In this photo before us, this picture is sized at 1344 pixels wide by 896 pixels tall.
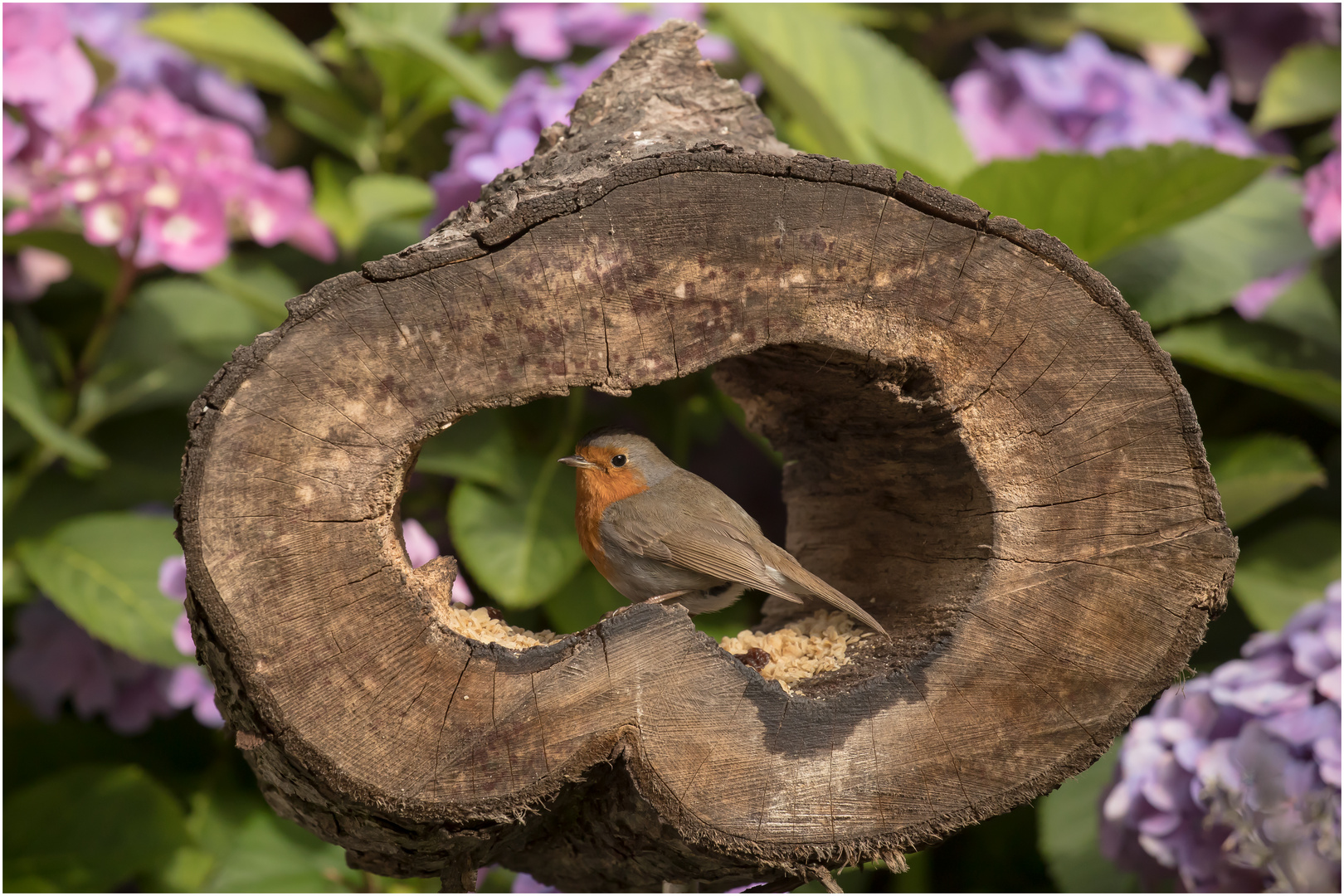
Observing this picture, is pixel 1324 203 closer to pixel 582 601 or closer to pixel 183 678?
pixel 582 601

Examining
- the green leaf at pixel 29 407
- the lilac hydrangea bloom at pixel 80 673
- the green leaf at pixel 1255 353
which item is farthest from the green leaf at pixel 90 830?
the green leaf at pixel 1255 353

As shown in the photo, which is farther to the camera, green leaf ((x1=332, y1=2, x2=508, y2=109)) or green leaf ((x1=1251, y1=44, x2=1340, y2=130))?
green leaf ((x1=1251, y1=44, x2=1340, y2=130))

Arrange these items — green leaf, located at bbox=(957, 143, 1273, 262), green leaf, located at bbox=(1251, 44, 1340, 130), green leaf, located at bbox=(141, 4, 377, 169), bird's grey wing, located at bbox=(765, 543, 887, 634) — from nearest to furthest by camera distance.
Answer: bird's grey wing, located at bbox=(765, 543, 887, 634)
green leaf, located at bbox=(957, 143, 1273, 262)
green leaf, located at bbox=(141, 4, 377, 169)
green leaf, located at bbox=(1251, 44, 1340, 130)

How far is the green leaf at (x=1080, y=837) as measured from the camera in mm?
2076

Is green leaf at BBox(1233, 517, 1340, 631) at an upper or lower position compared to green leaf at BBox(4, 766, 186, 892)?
upper

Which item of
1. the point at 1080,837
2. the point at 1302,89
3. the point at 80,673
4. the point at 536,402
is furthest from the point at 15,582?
the point at 1302,89

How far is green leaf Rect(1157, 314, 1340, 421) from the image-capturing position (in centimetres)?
223

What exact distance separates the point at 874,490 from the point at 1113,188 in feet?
2.83

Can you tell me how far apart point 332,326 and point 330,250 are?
5.10ft

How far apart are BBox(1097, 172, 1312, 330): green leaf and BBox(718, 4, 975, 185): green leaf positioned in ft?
1.57

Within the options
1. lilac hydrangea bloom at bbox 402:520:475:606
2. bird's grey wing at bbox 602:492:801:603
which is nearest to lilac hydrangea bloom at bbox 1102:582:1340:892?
bird's grey wing at bbox 602:492:801:603

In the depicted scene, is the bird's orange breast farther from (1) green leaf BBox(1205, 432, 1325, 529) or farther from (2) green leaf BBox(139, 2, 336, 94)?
(2) green leaf BBox(139, 2, 336, 94)

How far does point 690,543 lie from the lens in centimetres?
144

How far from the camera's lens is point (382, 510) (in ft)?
3.83
